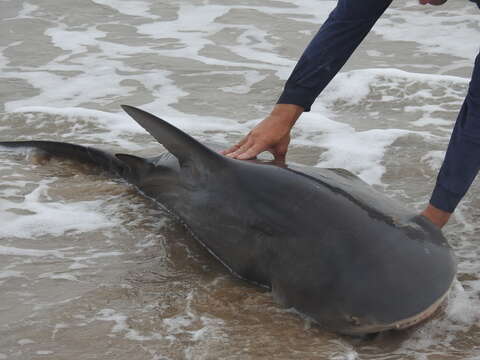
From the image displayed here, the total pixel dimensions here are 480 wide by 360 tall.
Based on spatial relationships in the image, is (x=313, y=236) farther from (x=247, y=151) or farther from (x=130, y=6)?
(x=130, y=6)

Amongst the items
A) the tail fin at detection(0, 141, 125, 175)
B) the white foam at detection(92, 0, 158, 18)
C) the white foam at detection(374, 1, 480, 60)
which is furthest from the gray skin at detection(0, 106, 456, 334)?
the white foam at detection(92, 0, 158, 18)

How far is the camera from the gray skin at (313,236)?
2.59 metres

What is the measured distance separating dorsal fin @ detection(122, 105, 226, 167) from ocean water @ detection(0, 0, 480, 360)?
46cm

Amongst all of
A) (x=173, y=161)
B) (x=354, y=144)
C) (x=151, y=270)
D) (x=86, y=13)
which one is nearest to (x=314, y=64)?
(x=173, y=161)

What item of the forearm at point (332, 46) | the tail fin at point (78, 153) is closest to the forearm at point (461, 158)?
the forearm at point (332, 46)

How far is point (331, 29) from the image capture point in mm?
3398

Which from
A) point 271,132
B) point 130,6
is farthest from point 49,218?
point 130,6

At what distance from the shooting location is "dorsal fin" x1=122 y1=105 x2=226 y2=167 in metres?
3.20

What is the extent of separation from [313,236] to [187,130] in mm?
2578

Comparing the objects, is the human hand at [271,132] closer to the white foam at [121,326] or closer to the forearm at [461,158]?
the forearm at [461,158]

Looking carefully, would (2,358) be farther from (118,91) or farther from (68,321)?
(118,91)

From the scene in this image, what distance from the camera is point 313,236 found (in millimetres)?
2852

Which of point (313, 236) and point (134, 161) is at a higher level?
point (313, 236)

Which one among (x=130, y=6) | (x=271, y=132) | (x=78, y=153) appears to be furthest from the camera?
(x=130, y=6)
